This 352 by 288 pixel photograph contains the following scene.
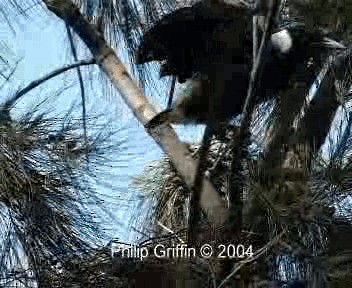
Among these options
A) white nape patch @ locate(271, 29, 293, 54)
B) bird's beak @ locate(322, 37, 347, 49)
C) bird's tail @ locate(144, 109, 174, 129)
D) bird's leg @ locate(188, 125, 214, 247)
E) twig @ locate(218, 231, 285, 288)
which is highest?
white nape patch @ locate(271, 29, 293, 54)

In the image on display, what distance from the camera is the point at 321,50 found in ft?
4.33

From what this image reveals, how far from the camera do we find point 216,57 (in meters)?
1.31

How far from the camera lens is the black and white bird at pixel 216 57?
128cm

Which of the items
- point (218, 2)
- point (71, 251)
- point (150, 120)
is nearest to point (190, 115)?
point (150, 120)

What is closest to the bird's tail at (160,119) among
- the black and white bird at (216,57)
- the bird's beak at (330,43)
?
the black and white bird at (216,57)

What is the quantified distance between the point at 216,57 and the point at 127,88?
0.51ft

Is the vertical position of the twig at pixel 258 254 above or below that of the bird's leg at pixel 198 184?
below

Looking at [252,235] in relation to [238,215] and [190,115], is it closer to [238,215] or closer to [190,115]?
[238,215]

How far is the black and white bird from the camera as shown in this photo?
1.28 metres

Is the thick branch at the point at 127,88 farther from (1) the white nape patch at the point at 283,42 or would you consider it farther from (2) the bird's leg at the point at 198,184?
(1) the white nape patch at the point at 283,42

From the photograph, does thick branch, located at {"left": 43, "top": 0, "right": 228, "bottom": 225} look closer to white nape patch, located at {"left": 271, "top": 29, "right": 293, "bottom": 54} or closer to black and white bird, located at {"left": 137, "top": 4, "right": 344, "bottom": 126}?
black and white bird, located at {"left": 137, "top": 4, "right": 344, "bottom": 126}

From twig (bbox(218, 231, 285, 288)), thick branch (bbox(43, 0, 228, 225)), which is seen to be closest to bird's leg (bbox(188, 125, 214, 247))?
thick branch (bbox(43, 0, 228, 225))

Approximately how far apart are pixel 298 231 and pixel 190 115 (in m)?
0.32

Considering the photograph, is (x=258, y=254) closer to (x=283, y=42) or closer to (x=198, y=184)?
(x=198, y=184)
